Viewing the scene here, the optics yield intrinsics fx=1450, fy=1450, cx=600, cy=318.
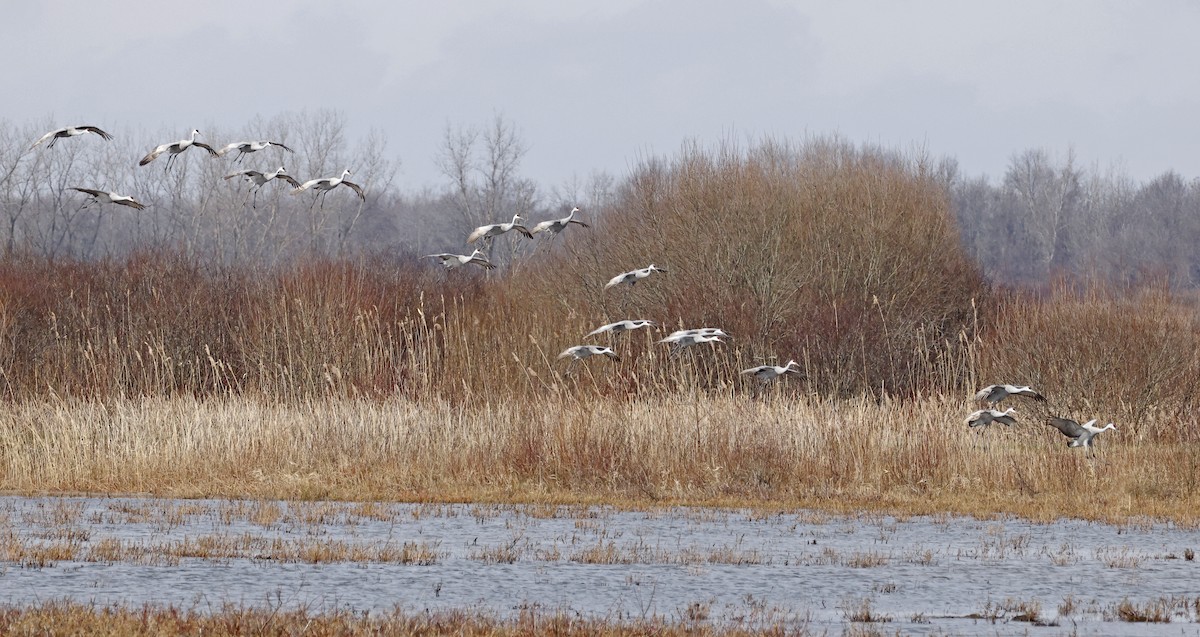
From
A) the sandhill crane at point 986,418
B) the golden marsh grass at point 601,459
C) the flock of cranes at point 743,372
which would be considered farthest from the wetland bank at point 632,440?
the sandhill crane at point 986,418

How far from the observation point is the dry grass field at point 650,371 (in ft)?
55.7

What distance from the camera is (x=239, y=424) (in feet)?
60.6

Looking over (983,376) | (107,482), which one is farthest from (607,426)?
(983,376)

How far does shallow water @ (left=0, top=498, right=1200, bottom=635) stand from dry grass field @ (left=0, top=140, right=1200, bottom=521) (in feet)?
5.46

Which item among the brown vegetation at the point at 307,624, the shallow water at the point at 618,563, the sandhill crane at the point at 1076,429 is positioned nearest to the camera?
the brown vegetation at the point at 307,624

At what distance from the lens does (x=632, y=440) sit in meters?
17.2

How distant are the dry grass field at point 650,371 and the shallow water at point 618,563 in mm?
1664

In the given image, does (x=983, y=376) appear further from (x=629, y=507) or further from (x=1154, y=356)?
(x=629, y=507)

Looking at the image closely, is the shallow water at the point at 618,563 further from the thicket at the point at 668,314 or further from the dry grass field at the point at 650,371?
the thicket at the point at 668,314

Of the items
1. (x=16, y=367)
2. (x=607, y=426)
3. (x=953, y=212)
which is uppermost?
(x=953, y=212)

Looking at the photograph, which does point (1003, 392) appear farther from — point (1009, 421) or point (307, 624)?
point (307, 624)

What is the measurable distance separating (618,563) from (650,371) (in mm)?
9767

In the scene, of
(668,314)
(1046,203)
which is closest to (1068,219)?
(1046,203)

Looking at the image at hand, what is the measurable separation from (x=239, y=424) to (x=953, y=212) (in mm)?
19567
